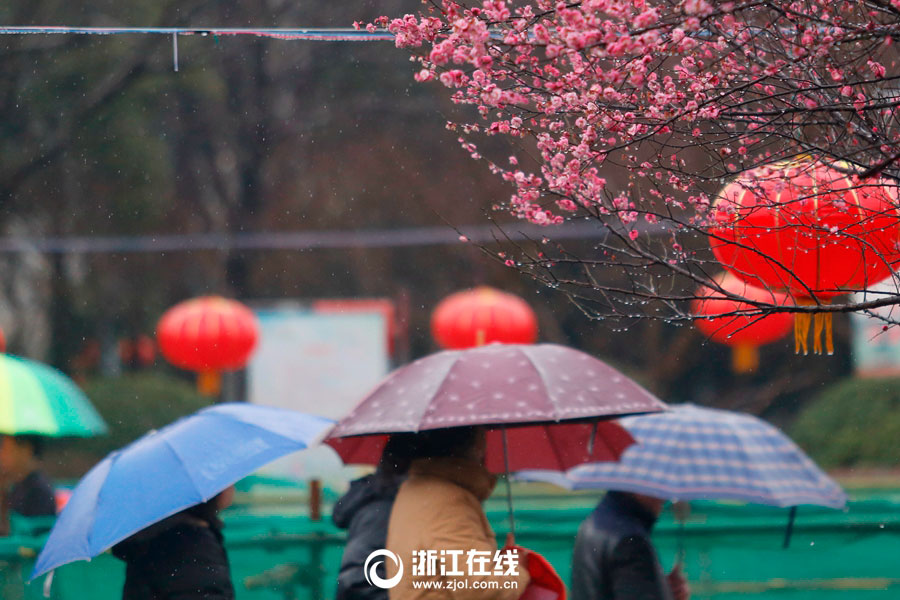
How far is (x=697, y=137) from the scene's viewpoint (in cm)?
288

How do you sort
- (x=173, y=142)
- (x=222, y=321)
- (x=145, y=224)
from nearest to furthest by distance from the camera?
(x=222, y=321) < (x=145, y=224) < (x=173, y=142)

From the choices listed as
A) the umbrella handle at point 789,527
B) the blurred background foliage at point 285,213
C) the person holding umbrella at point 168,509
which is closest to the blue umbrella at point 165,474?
the person holding umbrella at point 168,509

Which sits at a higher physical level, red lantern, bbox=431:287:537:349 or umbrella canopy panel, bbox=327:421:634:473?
red lantern, bbox=431:287:537:349

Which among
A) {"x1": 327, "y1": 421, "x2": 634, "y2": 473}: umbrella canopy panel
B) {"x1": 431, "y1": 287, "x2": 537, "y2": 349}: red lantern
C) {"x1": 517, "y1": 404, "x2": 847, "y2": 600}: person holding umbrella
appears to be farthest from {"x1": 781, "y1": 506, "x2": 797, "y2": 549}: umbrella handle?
{"x1": 431, "y1": 287, "x2": 537, "y2": 349}: red lantern

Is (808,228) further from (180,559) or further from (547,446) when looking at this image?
(180,559)

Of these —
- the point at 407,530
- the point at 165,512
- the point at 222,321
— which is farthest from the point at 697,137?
the point at 222,321

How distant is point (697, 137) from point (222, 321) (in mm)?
8202

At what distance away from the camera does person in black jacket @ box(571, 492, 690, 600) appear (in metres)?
3.55

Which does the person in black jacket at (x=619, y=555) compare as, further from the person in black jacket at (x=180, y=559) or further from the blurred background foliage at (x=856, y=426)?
the blurred background foliage at (x=856, y=426)

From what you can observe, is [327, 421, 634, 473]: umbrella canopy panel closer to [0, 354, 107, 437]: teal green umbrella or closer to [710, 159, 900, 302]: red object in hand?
[710, 159, 900, 302]: red object in hand

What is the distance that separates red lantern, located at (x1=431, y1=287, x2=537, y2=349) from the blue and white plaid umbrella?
17.8 ft

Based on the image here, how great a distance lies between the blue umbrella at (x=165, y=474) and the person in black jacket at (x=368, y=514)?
1.23ft

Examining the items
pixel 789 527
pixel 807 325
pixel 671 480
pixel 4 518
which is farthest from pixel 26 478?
pixel 807 325

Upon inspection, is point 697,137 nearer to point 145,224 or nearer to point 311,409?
point 311,409
